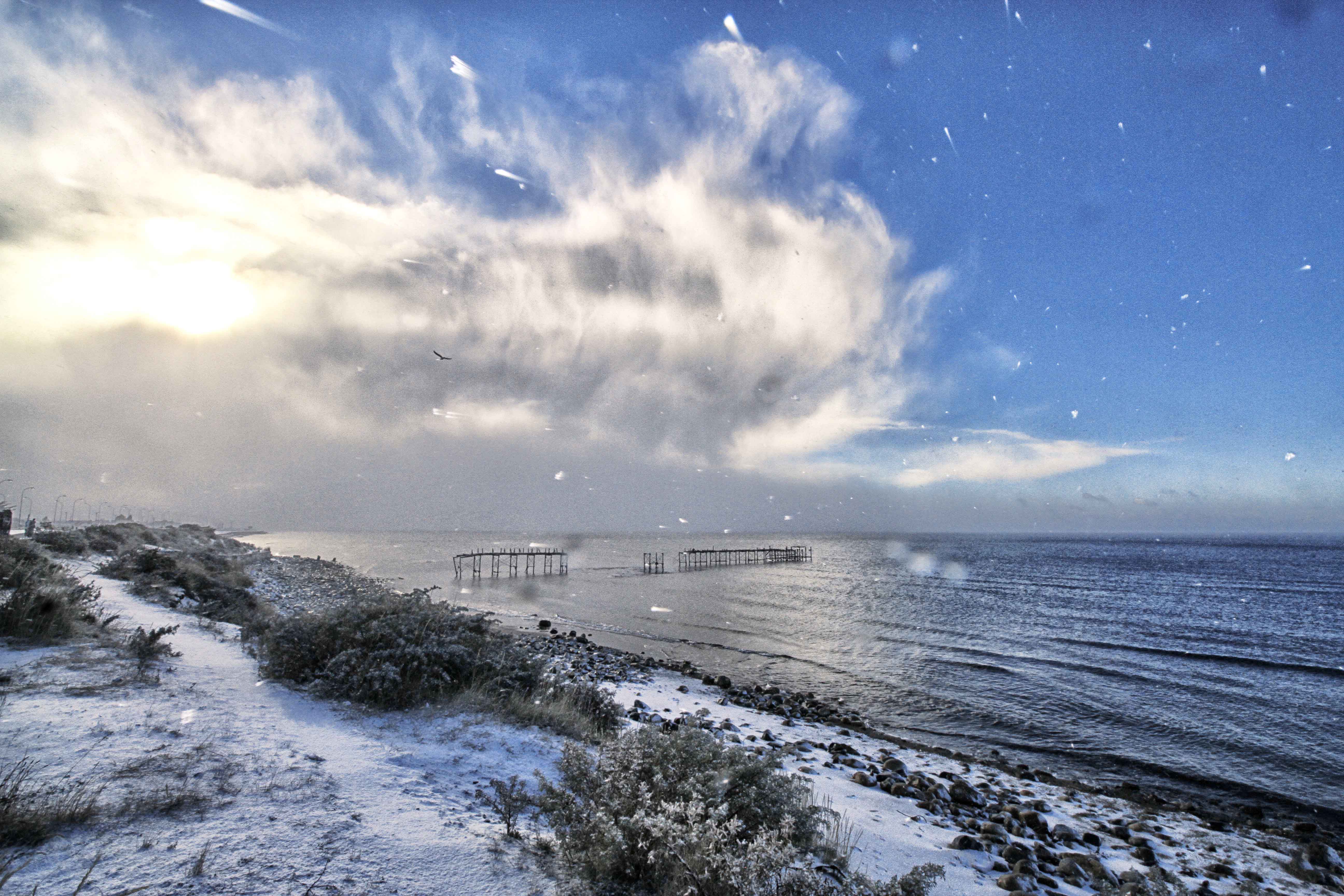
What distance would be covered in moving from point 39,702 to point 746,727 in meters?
11.2

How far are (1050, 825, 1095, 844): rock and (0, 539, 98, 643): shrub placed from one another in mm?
13877

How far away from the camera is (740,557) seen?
100000 mm

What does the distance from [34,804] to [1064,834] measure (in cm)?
1120

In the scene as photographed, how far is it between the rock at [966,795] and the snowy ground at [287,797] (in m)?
1.06

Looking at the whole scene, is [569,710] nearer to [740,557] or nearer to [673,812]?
[673,812]

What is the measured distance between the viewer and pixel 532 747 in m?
6.32

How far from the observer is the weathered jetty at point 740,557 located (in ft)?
285

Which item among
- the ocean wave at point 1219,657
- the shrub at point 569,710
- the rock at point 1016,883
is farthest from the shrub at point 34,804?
the ocean wave at point 1219,657

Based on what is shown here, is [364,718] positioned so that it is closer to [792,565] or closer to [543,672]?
[543,672]

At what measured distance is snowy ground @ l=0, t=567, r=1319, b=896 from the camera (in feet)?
10.6

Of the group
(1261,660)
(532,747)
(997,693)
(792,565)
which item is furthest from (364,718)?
(792,565)

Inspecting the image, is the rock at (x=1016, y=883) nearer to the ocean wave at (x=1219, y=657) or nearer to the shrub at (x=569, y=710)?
the shrub at (x=569, y=710)

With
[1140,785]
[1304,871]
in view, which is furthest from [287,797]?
[1140,785]

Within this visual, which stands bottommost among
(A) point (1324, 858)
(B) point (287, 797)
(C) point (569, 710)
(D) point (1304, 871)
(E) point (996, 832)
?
(A) point (1324, 858)
